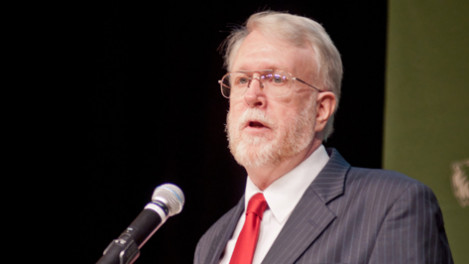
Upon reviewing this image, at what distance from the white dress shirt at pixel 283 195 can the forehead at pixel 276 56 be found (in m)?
0.35

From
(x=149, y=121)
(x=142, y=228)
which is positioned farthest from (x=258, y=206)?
(x=149, y=121)

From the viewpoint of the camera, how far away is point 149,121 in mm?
3504

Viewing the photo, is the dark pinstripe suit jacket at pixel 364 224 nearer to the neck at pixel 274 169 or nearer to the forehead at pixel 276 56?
the neck at pixel 274 169

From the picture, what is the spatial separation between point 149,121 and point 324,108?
5.33 ft

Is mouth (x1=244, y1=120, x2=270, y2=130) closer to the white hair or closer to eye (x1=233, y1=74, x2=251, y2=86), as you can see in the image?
eye (x1=233, y1=74, x2=251, y2=86)

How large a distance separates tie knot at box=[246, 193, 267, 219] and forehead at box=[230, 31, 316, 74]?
0.51 metres

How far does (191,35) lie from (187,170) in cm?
89

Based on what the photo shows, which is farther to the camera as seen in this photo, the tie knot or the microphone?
the tie knot

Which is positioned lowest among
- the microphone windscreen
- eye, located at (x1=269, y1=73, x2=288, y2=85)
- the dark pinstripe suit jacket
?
the dark pinstripe suit jacket

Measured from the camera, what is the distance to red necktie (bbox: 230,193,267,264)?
1.94 metres

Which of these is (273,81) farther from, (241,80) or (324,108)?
(324,108)

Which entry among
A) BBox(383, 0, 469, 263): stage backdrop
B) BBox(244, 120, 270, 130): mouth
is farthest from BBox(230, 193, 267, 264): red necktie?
BBox(383, 0, 469, 263): stage backdrop

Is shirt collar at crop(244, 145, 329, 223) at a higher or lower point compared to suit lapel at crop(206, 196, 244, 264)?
higher

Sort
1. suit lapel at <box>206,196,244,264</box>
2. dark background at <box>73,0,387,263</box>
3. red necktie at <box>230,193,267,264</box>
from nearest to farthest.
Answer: red necktie at <box>230,193,267,264</box> → suit lapel at <box>206,196,244,264</box> → dark background at <box>73,0,387,263</box>
